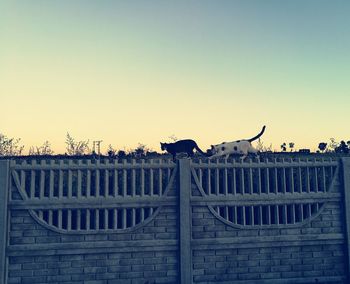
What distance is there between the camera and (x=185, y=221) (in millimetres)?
7035

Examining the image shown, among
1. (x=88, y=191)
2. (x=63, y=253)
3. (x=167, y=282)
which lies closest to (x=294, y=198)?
(x=167, y=282)

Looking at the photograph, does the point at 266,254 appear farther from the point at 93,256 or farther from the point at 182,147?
the point at 182,147

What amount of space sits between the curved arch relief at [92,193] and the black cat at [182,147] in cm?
419

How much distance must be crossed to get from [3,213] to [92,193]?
1.76 metres

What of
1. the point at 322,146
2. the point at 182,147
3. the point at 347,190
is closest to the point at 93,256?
the point at 182,147

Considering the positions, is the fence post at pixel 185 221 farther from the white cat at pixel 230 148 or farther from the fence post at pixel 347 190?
the fence post at pixel 347 190

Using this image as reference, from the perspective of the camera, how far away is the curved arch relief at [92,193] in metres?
6.82

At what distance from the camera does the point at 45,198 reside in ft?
22.4

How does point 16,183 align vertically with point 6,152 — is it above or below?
below

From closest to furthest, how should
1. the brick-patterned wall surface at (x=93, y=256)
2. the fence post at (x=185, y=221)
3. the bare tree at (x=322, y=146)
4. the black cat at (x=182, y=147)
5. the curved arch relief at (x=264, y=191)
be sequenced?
1. the brick-patterned wall surface at (x=93, y=256)
2. the fence post at (x=185, y=221)
3. the curved arch relief at (x=264, y=191)
4. the black cat at (x=182, y=147)
5. the bare tree at (x=322, y=146)

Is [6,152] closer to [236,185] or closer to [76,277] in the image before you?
[76,277]

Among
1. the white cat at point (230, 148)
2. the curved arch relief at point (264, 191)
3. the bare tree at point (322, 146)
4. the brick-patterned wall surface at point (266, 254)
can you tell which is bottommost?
the brick-patterned wall surface at point (266, 254)

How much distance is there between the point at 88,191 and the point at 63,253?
1.33m

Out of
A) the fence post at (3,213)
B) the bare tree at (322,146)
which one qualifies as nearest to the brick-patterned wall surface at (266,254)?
the fence post at (3,213)
